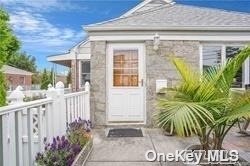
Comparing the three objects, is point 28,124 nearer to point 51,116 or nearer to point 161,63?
point 51,116

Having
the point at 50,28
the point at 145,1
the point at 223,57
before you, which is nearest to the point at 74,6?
the point at 145,1

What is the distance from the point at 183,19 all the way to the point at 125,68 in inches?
92.8

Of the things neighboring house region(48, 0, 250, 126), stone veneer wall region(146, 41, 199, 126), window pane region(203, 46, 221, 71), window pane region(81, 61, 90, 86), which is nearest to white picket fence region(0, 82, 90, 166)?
neighboring house region(48, 0, 250, 126)

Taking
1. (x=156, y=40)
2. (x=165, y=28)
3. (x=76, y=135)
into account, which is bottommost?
(x=76, y=135)

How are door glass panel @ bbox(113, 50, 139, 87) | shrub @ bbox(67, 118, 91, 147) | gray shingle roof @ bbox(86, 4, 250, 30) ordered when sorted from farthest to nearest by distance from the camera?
door glass panel @ bbox(113, 50, 139, 87) → gray shingle roof @ bbox(86, 4, 250, 30) → shrub @ bbox(67, 118, 91, 147)

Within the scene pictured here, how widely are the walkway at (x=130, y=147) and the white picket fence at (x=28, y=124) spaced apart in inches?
31.8

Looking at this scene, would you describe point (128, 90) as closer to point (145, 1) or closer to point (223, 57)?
point (223, 57)

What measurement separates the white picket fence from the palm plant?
156cm

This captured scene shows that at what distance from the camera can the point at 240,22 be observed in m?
9.76

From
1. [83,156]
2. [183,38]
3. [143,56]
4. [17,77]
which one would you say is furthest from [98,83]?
[17,77]

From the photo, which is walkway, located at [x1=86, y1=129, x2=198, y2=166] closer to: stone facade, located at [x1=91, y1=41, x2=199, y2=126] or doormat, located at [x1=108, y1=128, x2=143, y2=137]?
Result: doormat, located at [x1=108, y1=128, x2=143, y2=137]

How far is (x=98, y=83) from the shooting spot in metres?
9.34

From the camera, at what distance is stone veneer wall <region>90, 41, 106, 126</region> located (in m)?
9.31

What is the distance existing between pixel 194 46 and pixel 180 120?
621 centimetres
